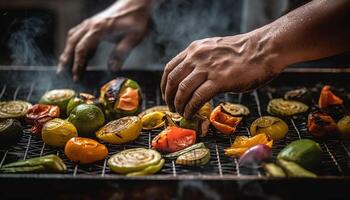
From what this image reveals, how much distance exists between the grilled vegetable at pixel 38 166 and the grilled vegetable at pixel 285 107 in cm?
171

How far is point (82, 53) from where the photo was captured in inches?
174

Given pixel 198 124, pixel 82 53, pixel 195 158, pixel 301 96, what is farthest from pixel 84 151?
pixel 301 96

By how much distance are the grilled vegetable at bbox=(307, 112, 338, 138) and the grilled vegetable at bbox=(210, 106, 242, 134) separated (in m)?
0.53

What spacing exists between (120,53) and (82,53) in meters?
0.36

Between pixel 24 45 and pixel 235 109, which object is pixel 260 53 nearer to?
pixel 235 109

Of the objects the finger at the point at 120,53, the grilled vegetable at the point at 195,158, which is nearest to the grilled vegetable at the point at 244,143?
the grilled vegetable at the point at 195,158

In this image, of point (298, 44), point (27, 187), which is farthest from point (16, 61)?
point (298, 44)

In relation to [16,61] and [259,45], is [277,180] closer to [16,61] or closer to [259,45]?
[259,45]

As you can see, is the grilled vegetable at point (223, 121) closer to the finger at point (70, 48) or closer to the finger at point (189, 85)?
the finger at point (189, 85)

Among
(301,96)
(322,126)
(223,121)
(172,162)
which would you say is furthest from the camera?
(301,96)

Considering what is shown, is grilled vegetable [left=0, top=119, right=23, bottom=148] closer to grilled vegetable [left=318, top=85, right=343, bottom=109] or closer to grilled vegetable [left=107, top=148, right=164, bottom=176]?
grilled vegetable [left=107, top=148, right=164, bottom=176]

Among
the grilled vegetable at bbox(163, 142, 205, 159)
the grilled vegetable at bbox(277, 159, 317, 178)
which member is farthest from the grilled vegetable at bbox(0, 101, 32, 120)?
the grilled vegetable at bbox(277, 159, 317, 178)

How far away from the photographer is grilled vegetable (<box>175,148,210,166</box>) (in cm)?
313

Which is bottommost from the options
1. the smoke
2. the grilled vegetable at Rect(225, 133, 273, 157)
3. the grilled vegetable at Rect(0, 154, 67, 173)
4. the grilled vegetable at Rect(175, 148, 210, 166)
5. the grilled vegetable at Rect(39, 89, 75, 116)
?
the grilled vegetable at Rect(0, 154, 67, 173)
